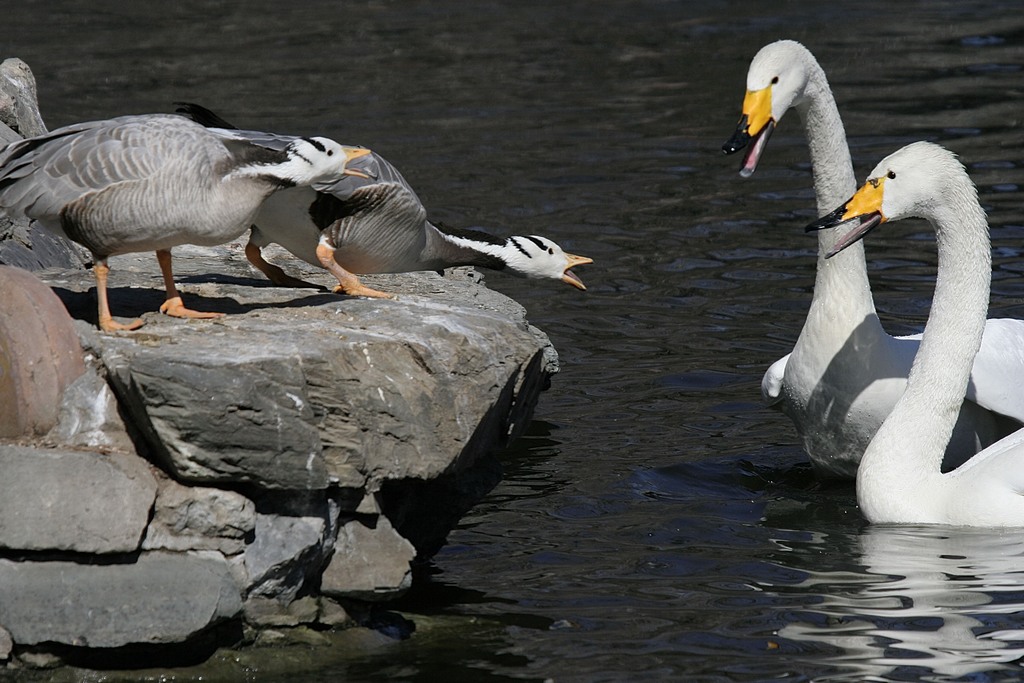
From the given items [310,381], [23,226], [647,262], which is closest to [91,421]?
[310,381]

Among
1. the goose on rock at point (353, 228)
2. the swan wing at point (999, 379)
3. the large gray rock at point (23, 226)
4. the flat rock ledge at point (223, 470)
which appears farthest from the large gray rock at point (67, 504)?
the swan wing at point (999, 379)

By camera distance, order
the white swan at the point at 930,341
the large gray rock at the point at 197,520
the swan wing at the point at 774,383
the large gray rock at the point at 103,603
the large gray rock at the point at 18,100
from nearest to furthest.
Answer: the large gray rock at the point at 103,603
the large gray rock at the point at 197,520
the white swan at the point at 930,341
the swan wing at the point at 774,383
the large gray rock at the point at 18,100

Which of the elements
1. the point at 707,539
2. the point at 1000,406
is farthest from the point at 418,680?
the point at 1000,406

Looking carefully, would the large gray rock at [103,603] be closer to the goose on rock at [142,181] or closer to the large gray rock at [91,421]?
the large gray rock at [91,421]

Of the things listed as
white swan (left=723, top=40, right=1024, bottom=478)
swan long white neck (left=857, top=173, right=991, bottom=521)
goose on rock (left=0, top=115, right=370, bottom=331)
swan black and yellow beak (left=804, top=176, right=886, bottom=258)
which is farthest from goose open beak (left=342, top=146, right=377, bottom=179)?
swan long white neck (left=857, top=173, right=991, bottom=521)

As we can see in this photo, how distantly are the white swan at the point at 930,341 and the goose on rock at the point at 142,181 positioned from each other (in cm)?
259

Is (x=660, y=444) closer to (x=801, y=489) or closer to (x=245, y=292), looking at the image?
(x=801, y=489)

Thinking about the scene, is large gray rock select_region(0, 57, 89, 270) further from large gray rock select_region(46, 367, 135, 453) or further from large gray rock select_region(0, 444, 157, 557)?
large gray rock select_region(0, 444, 157, 557)

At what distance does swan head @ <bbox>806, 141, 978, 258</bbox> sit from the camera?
6781 millimetres

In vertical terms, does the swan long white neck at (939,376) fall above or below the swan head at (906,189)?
below

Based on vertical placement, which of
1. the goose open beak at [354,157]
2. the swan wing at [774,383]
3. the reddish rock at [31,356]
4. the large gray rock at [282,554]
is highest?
the goose open beak at [354,157]

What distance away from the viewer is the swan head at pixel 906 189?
22.2ft

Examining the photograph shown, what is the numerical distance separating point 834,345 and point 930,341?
21.4 inches

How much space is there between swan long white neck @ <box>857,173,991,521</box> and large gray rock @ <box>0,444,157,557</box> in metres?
3.37
